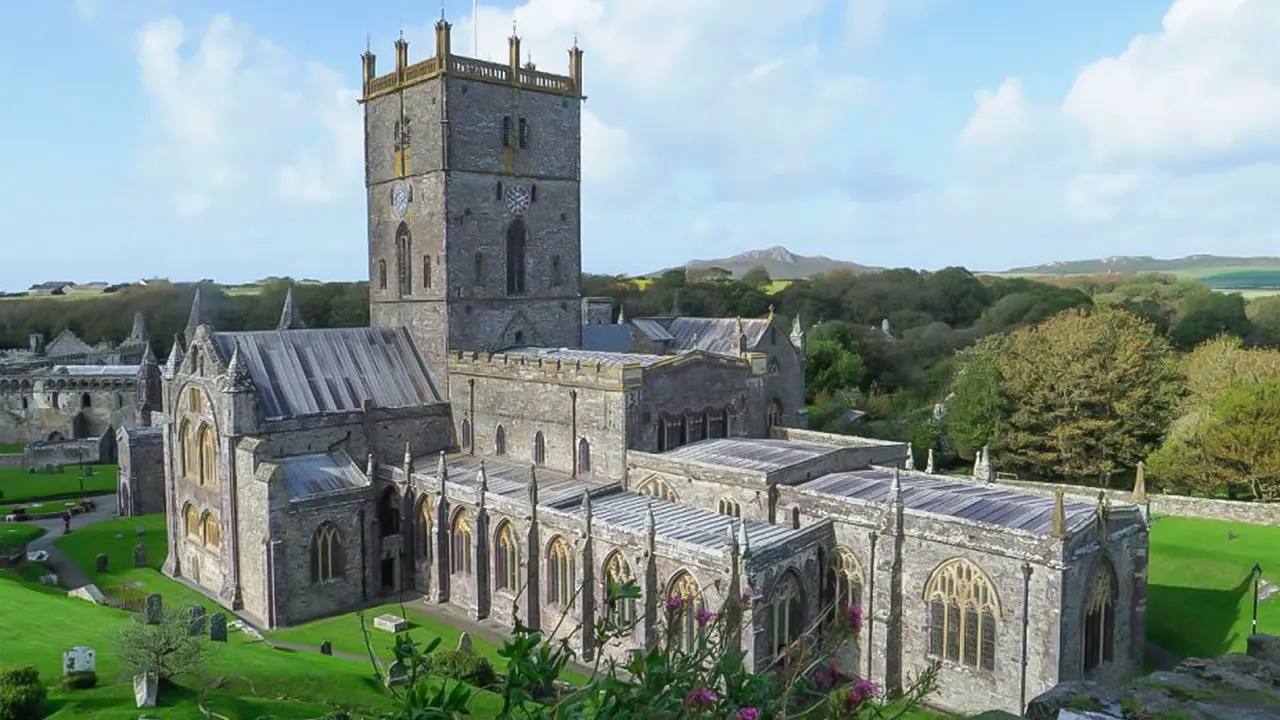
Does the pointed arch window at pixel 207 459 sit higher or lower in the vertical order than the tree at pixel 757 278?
lower

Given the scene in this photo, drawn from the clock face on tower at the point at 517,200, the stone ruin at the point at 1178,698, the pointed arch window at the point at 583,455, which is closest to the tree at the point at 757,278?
the clock face on tower at the point at 517,200

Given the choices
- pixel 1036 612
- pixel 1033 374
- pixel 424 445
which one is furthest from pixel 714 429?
pixel 1033 374

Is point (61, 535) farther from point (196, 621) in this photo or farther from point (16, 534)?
point (196, 621)

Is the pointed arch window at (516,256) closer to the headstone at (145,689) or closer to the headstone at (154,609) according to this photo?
the headstone at (154,609)

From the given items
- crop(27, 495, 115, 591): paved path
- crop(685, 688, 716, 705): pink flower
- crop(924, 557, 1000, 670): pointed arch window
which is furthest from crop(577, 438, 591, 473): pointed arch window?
crop(685, 688, 716, 705): pink flower

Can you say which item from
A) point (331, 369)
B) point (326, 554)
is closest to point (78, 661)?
point (326, 554)

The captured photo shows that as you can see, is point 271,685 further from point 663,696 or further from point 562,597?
point 663,696
